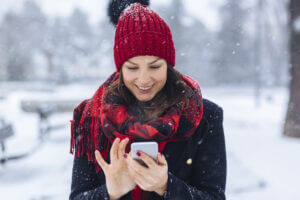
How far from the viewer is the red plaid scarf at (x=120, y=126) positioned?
138 cm

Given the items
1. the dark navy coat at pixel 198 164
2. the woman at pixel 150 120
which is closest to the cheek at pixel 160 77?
the woman at pixel 150 120

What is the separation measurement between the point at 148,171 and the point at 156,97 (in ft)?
1.66

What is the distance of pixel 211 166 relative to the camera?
4.70 feet

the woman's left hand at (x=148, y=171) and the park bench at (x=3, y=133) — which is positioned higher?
the woman's left hand at (x=148, y=171)

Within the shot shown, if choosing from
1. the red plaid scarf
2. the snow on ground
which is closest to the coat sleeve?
the red plaid scarf

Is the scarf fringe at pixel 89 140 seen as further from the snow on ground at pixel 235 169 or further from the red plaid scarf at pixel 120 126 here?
the snow on ground at pixel 235 169

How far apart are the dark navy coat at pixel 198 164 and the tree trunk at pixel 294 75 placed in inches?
242

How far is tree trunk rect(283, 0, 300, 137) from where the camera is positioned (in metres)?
6.54

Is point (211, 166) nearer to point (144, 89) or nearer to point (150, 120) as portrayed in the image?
point (150, 120)

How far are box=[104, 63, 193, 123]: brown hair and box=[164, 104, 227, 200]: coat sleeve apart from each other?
0.21 m

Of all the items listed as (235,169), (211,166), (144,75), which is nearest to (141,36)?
(144,75)

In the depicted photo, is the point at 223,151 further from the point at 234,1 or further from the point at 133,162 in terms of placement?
the point at 234,1

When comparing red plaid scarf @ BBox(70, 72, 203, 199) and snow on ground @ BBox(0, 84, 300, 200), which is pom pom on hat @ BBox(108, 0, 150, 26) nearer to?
red plaid scarf @ BBox(70, 72, 203, 199)

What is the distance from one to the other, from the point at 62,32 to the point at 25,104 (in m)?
23.4
